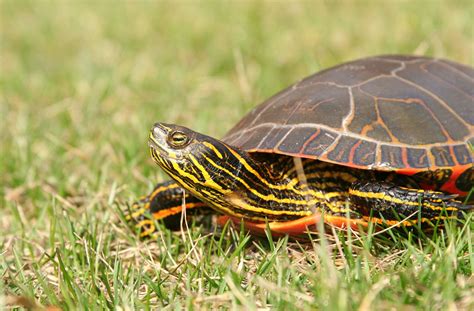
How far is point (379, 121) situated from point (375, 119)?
0.02m

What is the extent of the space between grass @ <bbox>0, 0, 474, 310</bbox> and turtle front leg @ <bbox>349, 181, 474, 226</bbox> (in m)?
0.11

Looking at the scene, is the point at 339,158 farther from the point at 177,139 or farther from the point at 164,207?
the point at 164,207

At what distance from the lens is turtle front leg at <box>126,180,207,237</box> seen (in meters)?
3.21

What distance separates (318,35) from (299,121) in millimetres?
3916

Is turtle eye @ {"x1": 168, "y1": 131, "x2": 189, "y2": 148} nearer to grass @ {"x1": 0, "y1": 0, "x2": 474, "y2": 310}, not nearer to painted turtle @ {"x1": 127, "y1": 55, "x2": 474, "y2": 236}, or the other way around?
painted turtle @ {"x1": 127, "y1": 55, "x2": 474, "y2": 236}

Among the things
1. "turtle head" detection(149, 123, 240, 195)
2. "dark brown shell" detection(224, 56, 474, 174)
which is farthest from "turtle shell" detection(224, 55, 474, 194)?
"turtle head" detection(149, 123, 240, 195)

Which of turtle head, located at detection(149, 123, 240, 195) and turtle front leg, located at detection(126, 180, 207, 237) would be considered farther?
turtle front leg, located at detection(126, 180, 207, 237)

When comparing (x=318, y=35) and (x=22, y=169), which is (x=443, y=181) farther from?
(x=318, y=35)

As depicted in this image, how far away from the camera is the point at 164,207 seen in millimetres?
3250

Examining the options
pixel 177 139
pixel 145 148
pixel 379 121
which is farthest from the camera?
pixel 145 148

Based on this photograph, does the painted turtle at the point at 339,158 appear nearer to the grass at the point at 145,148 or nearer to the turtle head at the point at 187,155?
the turtle head at the point at 187,155

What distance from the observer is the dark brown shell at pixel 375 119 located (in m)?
2.77

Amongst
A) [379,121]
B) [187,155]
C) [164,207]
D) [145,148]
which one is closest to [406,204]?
[379,121]

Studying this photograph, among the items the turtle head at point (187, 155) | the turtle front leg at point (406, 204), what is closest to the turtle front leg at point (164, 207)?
the turtle head at point (187, 155)
